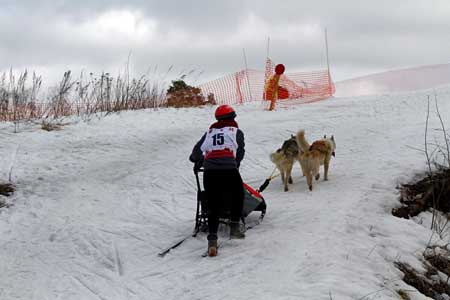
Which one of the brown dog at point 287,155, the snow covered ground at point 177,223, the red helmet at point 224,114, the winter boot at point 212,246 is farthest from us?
the brown dog at point 287,155

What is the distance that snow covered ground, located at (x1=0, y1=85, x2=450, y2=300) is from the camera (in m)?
5.83

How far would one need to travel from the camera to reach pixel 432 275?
622cm

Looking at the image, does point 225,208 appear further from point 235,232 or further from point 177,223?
point 177,223

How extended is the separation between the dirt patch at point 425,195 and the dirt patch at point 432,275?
1.29 m

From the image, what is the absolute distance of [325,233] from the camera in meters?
6.72

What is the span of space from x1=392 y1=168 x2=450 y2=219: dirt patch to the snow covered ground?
0.20 meters

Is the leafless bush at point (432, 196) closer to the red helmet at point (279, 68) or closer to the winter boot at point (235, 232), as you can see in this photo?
the winter boot at point (235, 232)

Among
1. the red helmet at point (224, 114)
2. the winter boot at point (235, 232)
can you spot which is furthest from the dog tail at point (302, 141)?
the winter boot at point (235, 232)

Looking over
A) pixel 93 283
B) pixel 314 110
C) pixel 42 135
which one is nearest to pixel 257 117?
pixel 314 110

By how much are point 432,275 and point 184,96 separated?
13636mm

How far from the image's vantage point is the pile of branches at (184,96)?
1845 cm

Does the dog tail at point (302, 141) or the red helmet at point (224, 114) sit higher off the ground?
the red helmet at point (224, 114)

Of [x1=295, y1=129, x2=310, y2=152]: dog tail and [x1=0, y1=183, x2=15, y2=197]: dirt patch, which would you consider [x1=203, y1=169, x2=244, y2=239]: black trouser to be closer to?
[x1=295, y1=129, x2=310, y2=152]: dog tail

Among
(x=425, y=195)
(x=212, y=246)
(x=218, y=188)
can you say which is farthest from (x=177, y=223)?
(x=425, y=195)
